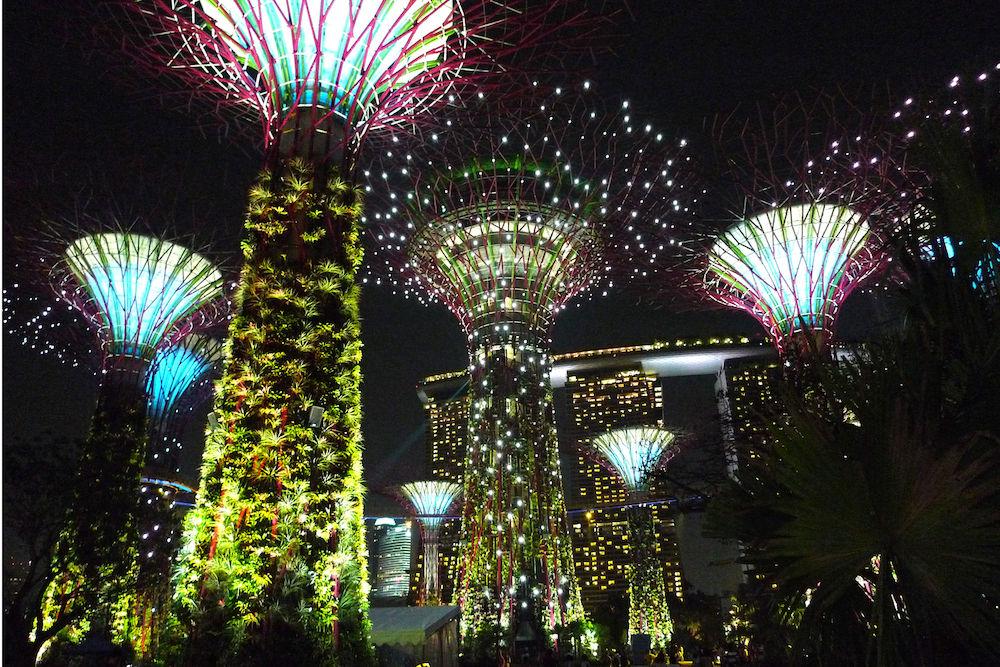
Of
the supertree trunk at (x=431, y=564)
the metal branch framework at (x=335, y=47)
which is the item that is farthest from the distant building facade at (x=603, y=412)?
the metal branch framework at (x=335, y=47)

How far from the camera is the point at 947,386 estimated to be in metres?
3.71

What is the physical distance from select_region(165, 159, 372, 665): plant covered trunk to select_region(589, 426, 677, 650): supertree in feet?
75.7

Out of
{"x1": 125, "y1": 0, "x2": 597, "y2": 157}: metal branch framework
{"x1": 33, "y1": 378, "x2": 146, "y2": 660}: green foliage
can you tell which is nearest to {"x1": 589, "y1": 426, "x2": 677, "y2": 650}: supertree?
{"x1": 33, "y1": 378, "x2": 146, "y2": 660}: green foliage

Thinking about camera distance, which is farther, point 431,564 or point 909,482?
point 431,564

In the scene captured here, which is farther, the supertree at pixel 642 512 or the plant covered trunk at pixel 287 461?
the supertree at pixel 642 512

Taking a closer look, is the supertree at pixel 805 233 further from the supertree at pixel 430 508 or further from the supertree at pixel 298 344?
the supertree at pixel 430 508

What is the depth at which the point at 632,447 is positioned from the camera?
36.7 metres

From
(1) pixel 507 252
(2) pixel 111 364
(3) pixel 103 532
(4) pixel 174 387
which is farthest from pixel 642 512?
(3) pixel 103 532

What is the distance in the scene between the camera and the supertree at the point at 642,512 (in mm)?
30906

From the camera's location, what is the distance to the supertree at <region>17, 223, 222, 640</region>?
52.3 ft

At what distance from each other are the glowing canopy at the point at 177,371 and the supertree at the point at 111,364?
6.86 metres

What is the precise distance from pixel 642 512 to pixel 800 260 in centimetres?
1918

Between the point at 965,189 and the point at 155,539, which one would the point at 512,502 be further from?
the point at 155,539

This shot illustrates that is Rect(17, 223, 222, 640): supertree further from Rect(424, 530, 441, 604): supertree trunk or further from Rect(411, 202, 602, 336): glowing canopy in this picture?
Rect(424, 530, 441, 604): supertree trunk
